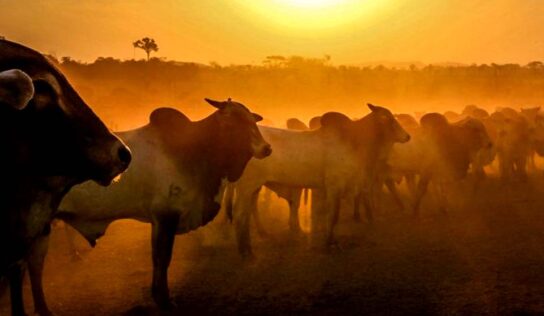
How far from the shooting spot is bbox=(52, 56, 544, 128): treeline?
47719mm

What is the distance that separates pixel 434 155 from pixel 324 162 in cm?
353

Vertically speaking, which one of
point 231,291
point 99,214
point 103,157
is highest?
point 103,157

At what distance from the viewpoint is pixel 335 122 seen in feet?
30.7

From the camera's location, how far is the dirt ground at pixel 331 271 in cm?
610

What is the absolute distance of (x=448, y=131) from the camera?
12055 millimetres

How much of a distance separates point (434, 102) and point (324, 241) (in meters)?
43.7

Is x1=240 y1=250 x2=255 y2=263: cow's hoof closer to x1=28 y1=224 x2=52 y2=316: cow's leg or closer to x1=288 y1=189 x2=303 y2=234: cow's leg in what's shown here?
x1=288 y1=189 x2=303 y2=234: cow's leg

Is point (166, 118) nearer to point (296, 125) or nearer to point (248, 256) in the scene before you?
point (248, 256)

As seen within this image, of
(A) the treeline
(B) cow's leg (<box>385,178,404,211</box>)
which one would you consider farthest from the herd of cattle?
(A) the treeline

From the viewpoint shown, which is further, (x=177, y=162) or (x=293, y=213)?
(x=293, y=213)

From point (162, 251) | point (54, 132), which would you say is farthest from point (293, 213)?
point (54, 132)

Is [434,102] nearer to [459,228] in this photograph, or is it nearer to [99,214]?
[459,228]

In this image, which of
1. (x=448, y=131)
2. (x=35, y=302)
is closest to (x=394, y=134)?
(x=448, y=131)

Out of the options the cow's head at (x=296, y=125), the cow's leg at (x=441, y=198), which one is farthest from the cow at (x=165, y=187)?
the cow's head at (x=296, y=125)
